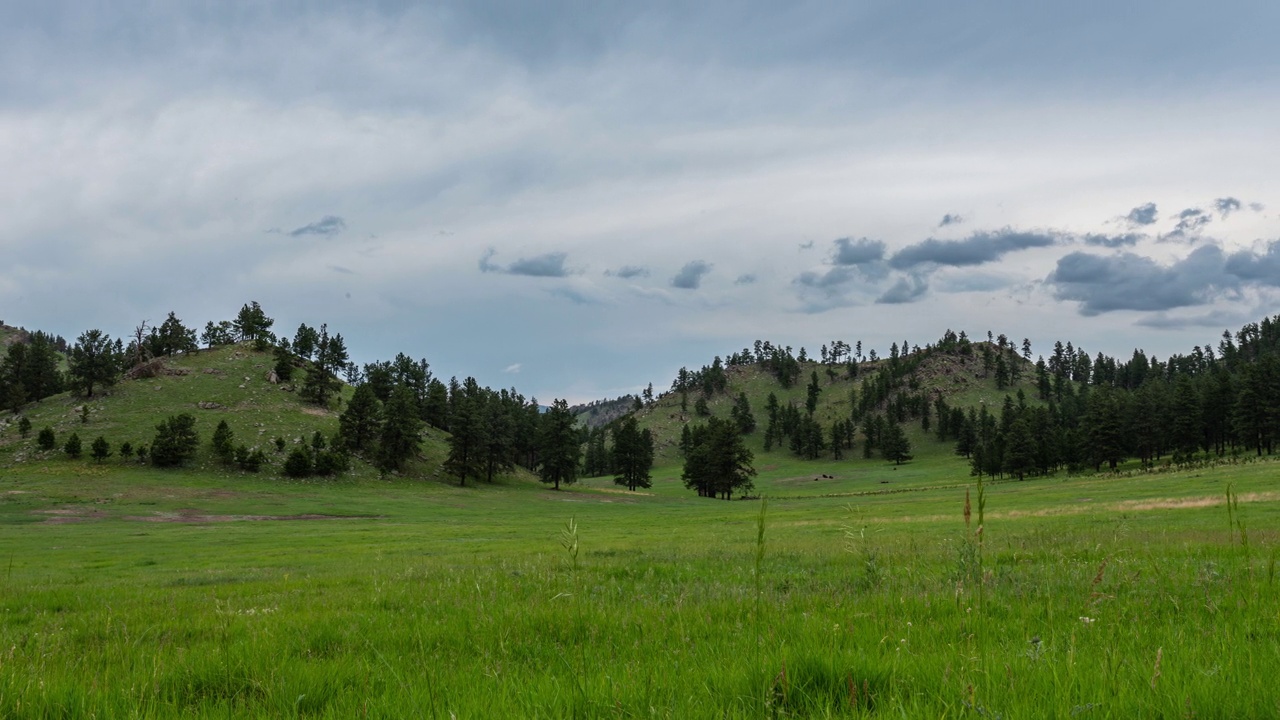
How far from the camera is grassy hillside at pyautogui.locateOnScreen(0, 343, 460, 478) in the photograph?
327ft

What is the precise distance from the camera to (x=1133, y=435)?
5281 inches

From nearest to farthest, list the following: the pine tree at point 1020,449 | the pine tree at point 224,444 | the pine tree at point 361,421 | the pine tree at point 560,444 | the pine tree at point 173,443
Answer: the pine tree at point 173,443
the pine tree at point 224,444
the pine tree at point 361,421
the pine tree at point 560,444
the pine tree at point 1020,449

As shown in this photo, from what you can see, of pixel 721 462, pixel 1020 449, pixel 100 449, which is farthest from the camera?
pixel 1020 449

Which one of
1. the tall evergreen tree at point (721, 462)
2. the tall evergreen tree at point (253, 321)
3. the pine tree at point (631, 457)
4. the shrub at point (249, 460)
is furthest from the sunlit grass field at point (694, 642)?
the tall evergreen tree at point (253, 321)

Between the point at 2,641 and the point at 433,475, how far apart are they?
115 m

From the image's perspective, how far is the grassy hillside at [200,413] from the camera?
99.7m

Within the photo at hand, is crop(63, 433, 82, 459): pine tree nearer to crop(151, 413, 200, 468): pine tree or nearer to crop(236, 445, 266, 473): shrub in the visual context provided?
crop(151, 413, 200, 468): pine tree

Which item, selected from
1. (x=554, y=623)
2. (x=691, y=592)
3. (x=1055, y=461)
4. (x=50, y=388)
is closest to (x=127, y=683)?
(x=554, y=623)

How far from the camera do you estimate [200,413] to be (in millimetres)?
120125

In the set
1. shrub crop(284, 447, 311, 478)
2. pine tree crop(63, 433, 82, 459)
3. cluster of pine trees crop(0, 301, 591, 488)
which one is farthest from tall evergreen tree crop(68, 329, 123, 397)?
shrub crop(284, 447, 311, 478)

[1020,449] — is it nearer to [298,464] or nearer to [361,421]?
[361,421]

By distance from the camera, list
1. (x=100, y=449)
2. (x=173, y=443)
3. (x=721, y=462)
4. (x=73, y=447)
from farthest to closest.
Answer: (x=721, y=462) < (x=173, y=443) < (x=73, y=447) < (x=100, y=449)

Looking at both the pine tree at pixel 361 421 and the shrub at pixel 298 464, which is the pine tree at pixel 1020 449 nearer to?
the pine tree at pixel 361 421

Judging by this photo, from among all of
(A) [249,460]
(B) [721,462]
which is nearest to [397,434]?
(A) [249,460]
